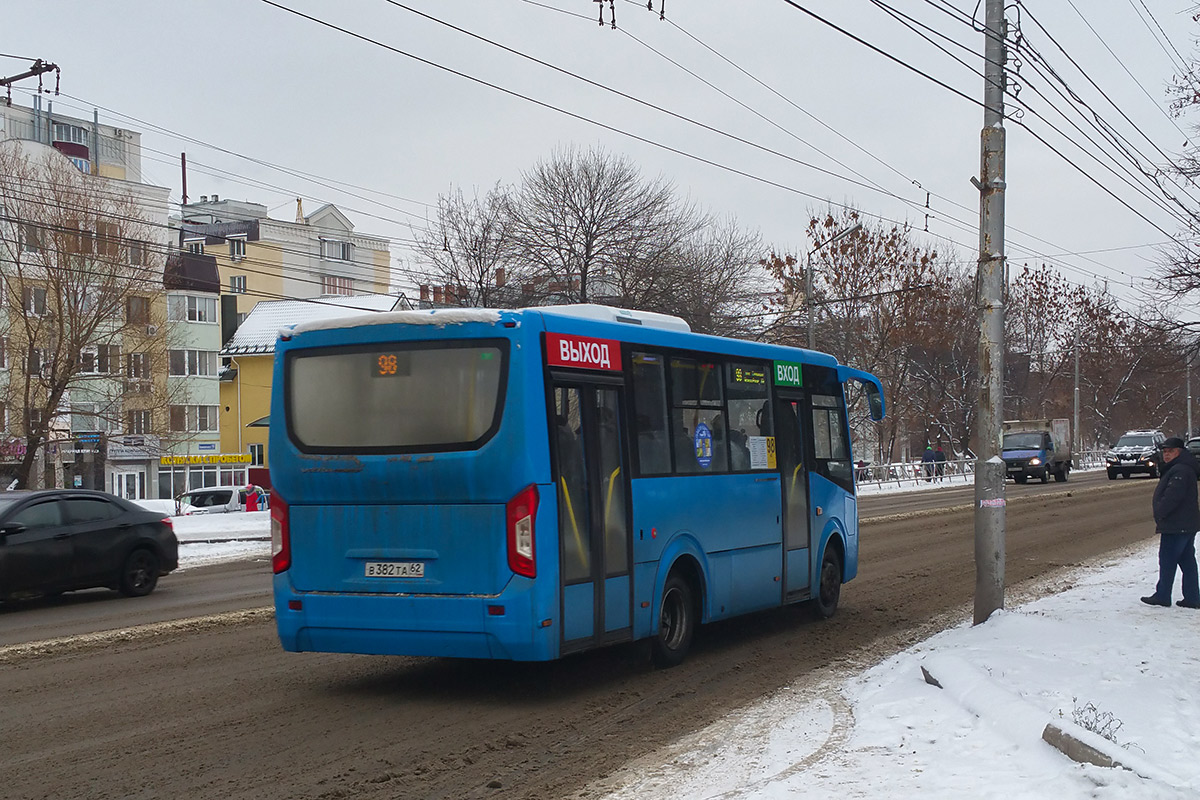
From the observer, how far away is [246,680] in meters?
9.53

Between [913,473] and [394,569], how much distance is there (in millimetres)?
46684

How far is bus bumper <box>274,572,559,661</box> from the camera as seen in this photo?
8.31 meters

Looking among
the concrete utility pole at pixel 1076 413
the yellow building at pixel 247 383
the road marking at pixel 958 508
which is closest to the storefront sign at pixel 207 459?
the yellow building at pixel 247 383

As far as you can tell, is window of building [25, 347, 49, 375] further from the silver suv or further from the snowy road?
the silver suv

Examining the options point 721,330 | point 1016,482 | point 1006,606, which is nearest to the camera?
point 1006,606

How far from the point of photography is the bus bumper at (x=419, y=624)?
8312mm

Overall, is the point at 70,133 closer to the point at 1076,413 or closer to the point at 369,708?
the point at 1076,413

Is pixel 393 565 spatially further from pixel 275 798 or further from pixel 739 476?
pixel 739 476

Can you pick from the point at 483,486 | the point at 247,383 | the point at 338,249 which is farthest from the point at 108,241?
the point at 338,249

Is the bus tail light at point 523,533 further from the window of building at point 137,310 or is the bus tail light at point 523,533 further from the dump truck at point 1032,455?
the dump truck at point 1032,455

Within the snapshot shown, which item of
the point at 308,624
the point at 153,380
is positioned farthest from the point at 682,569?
the point at 153,380

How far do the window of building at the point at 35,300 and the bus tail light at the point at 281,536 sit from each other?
3115 centimetres

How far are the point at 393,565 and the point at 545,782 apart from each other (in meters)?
2.51

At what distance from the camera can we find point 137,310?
40000 mm
